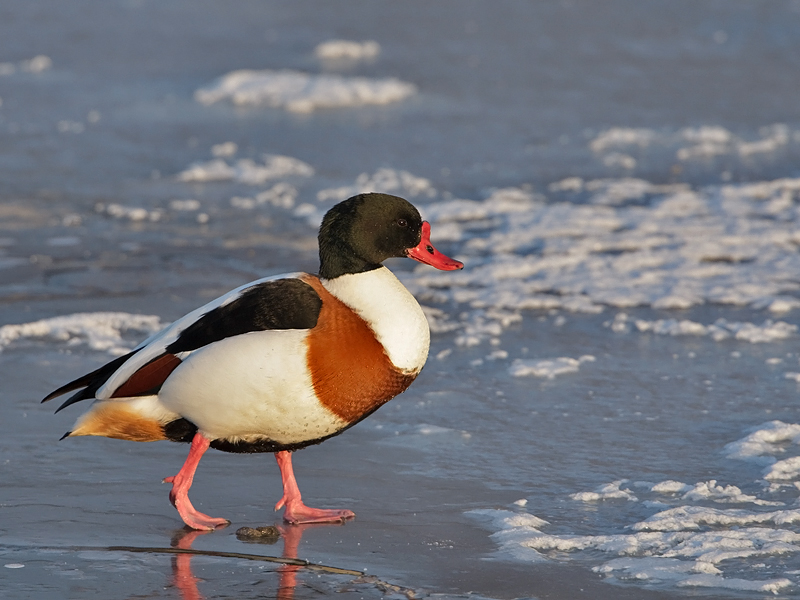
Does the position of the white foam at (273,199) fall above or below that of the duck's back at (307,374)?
above

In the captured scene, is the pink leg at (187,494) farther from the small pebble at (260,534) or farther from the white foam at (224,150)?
the white foam at (224,150)

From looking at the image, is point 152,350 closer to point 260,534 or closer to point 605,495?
point 260,534

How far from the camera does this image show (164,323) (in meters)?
6.75

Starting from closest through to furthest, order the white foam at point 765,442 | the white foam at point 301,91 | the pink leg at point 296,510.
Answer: the pink leg at point 296,510, the white foam at point 765,442, the white foam at point 301,91

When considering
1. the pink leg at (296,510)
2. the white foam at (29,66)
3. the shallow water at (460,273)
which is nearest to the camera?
the shallow water at (460,273)

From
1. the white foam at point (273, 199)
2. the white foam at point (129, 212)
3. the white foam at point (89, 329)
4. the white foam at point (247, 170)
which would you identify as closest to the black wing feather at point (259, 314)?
the white foam at point (89, 329)

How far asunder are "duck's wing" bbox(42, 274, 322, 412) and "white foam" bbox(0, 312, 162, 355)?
1.83 meters

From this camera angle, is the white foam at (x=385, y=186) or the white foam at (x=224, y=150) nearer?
the white foam at (x=385, y=186)

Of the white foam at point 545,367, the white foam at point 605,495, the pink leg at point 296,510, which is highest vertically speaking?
the white foam at point 545,367

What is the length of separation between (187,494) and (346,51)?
11099mm

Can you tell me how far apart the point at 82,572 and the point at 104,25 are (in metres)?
13.5

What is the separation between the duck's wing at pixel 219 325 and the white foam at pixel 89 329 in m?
1.83

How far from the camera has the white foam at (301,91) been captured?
1269 centimetres

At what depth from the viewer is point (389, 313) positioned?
14.4 feet
